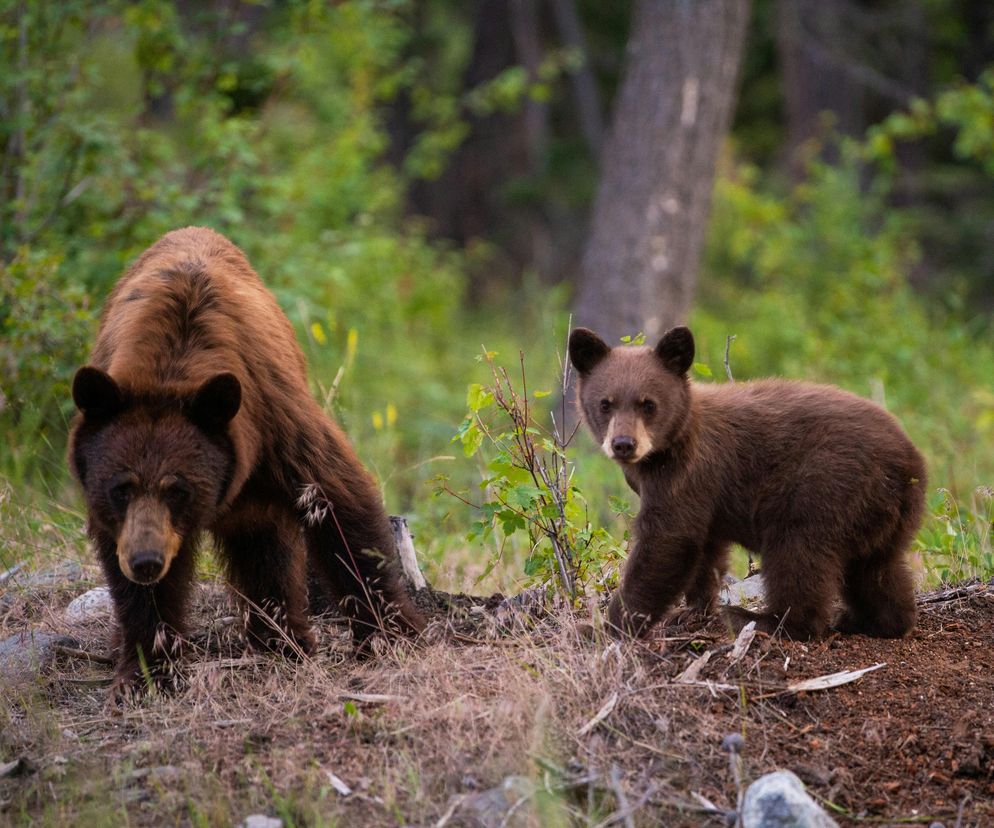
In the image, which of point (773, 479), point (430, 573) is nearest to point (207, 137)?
point (430, 573)

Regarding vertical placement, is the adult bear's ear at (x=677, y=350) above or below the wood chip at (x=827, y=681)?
above

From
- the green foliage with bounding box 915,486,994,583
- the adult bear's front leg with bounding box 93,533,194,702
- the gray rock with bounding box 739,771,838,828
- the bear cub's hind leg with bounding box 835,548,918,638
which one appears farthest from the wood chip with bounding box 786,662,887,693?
the adult bear's front leg with bounding box 93,533,194,702

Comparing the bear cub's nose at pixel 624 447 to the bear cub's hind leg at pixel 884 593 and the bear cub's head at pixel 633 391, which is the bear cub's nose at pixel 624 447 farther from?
the bear cub's hind leg at pixel 884 593

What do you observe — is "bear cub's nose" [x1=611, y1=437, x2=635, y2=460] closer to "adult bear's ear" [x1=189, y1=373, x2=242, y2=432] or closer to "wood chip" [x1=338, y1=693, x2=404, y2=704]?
"wood chip" [x1=338, y1=693, x2=404, y2=704]

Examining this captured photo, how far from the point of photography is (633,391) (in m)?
4.83

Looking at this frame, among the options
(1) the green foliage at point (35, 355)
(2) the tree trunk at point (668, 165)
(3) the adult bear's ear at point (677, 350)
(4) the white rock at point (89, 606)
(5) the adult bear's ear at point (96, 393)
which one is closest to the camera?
(5) the adult bear's ear at point (96, 393)

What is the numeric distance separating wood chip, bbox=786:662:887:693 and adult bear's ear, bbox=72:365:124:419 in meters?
2.49

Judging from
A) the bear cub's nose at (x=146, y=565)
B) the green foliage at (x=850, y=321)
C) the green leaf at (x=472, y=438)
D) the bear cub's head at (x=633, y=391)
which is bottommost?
the green foliage at (x=850, y=321)

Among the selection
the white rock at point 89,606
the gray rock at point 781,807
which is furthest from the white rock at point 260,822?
the white rock at point 89,606

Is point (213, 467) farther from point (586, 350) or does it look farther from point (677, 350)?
point (677, 350)

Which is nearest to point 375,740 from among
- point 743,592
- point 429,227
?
point 743,592

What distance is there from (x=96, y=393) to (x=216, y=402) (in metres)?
0.40

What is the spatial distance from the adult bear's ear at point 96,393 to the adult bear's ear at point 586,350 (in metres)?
1.79

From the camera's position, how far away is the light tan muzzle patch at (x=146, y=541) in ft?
13.5
